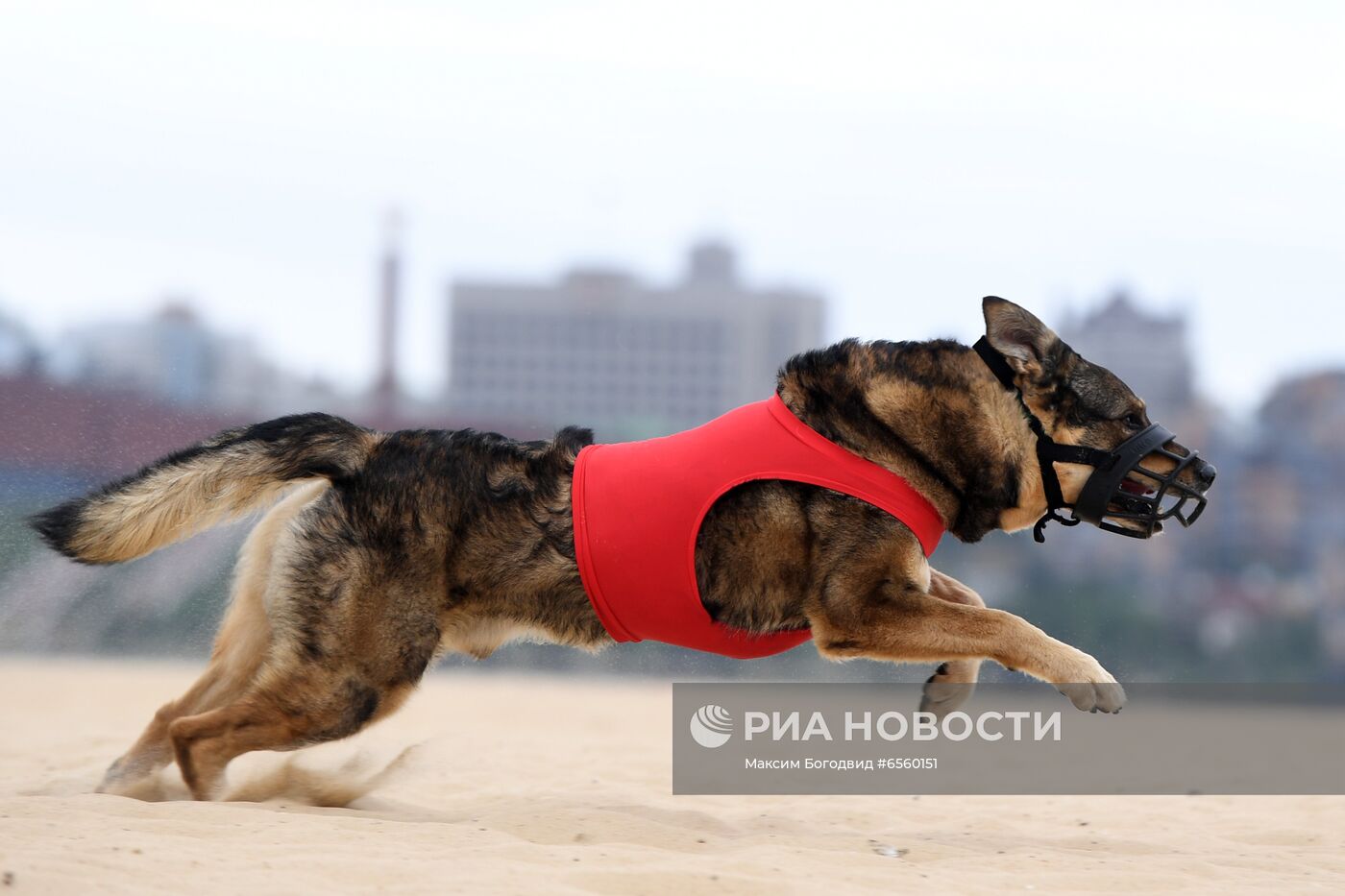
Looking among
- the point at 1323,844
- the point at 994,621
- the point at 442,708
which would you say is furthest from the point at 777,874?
the point at 442,708

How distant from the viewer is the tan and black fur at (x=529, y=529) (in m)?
4.56

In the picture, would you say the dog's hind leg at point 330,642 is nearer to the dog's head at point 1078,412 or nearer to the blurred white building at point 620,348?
the dog's head at point 1078,412

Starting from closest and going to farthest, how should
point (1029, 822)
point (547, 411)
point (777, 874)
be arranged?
point (777, 874), point (1029, 822), point (547, 411)

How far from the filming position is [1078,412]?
15.6ft

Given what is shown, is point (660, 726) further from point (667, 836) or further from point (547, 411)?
point (547, 411)

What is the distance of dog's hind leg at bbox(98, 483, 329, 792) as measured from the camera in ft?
16.0

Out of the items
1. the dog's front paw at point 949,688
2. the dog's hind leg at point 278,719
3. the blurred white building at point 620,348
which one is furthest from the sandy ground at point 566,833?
the blurred white building at point 620,348

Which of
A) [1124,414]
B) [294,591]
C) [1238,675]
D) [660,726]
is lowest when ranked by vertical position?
[1238,675]

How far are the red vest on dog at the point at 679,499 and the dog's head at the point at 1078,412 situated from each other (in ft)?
1.83

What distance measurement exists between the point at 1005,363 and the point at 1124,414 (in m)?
0.48

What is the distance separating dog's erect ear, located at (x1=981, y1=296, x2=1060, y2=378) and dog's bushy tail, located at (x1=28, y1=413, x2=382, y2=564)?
2.30 metres

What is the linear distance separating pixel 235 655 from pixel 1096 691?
316 cm

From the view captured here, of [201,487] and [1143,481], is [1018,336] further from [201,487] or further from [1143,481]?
[201,487]

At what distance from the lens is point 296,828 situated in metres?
4.06
